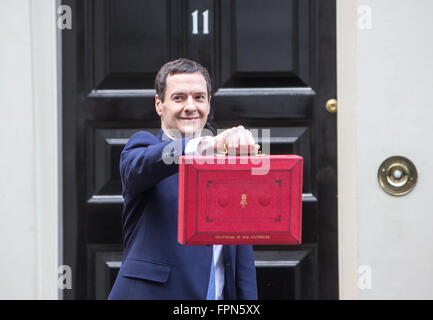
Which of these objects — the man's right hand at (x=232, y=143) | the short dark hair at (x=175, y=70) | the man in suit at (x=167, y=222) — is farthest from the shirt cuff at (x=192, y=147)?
the short dark hair at (x=175, y=70)

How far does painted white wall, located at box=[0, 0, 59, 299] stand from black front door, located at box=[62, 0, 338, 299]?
99mm

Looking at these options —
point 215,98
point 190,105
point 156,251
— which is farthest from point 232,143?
point 215,98

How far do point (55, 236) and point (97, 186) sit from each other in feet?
0.83

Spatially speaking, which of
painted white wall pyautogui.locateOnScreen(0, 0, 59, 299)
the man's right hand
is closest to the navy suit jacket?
the man's right hand

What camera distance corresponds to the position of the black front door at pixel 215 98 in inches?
103

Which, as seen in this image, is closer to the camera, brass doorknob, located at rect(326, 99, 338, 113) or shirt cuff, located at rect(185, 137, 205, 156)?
shirt cuff, located at rect(185, 137, 205, 156)

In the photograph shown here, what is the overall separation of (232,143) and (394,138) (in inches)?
51.2

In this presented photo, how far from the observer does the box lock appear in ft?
8.23

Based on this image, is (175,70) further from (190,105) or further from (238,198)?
(238,198)

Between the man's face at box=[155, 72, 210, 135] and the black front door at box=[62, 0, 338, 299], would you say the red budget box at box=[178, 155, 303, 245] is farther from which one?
the black front door at box=[62, 0, 338, 299]

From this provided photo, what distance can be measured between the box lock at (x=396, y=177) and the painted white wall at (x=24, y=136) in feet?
4.27

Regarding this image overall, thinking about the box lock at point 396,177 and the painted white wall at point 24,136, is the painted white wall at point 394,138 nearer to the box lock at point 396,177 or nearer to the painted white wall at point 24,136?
the box lock at point 396,177

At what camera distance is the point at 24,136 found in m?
2.52
